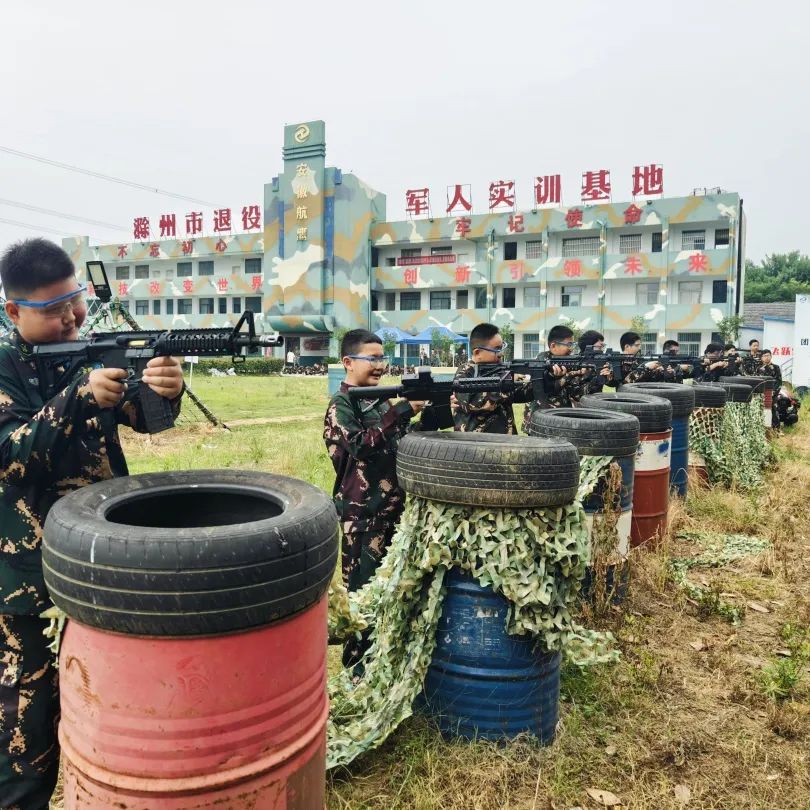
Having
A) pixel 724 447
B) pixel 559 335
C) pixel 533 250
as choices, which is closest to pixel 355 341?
pixel 559 335

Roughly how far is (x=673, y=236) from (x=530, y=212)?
7.46 m

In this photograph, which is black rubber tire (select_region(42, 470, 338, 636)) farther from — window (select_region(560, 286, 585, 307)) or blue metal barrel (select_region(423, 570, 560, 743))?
window (select_region(560, 286, 585, 307))

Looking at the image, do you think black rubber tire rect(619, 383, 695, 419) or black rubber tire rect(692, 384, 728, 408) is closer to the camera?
black rubber tire rect(619, 383, 695, 419)

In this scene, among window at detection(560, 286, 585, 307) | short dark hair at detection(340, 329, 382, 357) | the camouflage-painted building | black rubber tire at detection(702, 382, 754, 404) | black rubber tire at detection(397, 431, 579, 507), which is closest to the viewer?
black rubber tire at detection(397, 431, 579, 507)

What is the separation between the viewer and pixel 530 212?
37.1 m

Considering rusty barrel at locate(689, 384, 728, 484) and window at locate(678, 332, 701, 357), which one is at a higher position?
window at locate(678, 332, 701, 357)

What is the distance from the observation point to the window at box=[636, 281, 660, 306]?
118ft

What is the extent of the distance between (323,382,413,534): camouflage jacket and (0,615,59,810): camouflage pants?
63.1 inches

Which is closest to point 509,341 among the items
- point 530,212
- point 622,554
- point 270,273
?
point 530,212

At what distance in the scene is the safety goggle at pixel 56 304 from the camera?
2346 millimetres

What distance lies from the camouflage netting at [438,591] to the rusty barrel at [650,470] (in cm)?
220

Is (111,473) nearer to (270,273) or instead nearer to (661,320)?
(661,320)

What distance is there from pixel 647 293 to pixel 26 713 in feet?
123

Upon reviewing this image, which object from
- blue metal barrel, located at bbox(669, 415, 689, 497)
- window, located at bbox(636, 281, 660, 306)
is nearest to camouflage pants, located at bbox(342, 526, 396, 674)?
blue metal barrel, located at bbox(669, 415, 689, 497)
